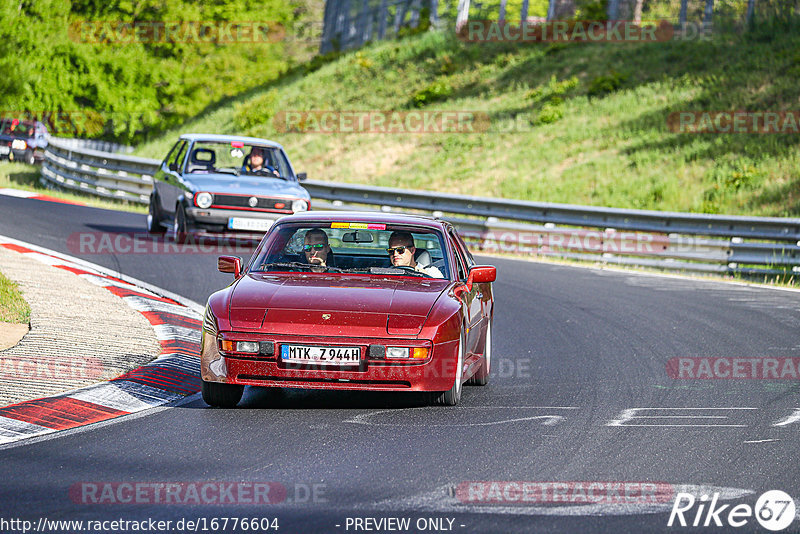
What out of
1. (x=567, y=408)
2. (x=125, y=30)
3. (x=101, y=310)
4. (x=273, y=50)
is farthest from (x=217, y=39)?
(x=567, y=408)

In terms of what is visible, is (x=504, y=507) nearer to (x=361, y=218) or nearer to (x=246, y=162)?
(x=361, y=218)

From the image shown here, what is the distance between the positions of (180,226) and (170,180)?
992mm

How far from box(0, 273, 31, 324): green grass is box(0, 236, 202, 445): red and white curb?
1.14 m

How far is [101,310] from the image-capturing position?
11250 mm

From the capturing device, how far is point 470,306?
8.53m

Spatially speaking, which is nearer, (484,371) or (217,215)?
(484,371)

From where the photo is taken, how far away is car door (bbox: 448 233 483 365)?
326 inches

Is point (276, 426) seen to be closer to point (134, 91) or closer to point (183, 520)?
point (183, 520)

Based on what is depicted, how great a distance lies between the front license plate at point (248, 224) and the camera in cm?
1730

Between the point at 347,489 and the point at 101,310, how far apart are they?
6.28 metres

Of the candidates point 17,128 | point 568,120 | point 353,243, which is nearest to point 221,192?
point 353,243

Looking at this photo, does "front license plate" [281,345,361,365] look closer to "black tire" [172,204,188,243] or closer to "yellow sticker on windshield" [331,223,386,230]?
"yellow sticker on windshield" [331,223,386,230]

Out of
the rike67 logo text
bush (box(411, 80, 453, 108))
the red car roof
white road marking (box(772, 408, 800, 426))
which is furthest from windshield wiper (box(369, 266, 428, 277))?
bush (box(411, 80, 453, 108))

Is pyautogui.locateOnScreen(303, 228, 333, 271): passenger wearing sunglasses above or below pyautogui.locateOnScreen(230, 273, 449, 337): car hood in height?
above
